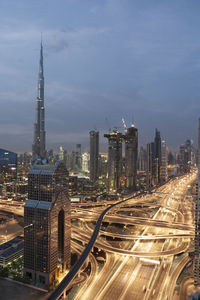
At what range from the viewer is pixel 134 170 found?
10125cm

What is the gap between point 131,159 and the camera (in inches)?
4048

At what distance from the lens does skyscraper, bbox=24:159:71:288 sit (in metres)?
28.1

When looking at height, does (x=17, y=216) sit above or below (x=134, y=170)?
below

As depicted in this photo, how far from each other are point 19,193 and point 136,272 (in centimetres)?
6075

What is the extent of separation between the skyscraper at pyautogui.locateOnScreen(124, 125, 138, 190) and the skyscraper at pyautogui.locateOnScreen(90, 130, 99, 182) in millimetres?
19383

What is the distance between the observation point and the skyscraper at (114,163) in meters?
91.9

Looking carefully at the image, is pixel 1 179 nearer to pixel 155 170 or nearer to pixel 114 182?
pixel 114 182

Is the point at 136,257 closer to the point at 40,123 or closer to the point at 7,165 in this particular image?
the point at 7,165

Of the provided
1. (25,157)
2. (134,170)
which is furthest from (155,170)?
(25,157)

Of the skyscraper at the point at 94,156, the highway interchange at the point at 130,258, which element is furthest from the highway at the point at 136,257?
the skyscraper at the point at 94,156

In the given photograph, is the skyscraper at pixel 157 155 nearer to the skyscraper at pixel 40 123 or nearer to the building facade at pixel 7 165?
the skyscraper at pixel 40 123

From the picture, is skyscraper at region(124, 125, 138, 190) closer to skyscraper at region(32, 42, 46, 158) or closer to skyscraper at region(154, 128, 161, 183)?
skyscraper at region(154, 128, 161, 183)

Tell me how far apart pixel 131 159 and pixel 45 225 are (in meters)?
77.9

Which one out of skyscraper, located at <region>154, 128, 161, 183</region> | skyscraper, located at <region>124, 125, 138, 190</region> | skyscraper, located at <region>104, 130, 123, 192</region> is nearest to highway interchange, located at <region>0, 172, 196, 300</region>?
skyscraper, located at <region>104, 130, 123, 192</region>
